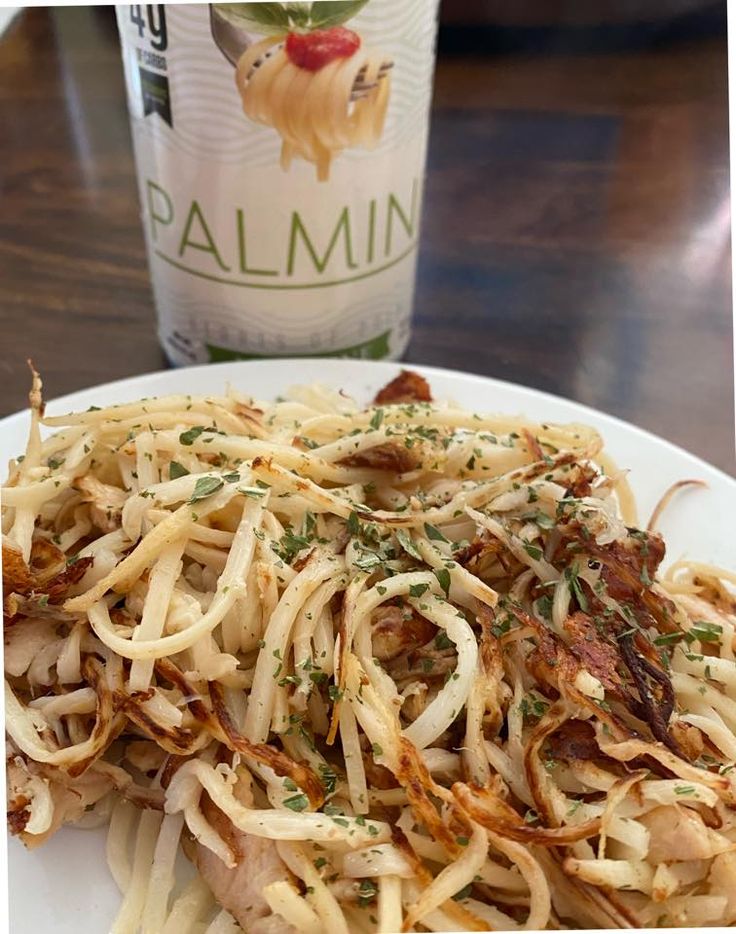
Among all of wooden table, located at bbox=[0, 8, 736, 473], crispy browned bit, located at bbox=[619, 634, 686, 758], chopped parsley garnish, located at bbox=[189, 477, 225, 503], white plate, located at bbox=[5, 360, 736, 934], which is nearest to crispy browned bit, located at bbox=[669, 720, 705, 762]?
Result: crispy browned bit, located at bbox=[619, 634, 686, 758]

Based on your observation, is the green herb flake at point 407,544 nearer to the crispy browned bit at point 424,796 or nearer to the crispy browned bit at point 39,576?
the crispy browned bit at point 424,796

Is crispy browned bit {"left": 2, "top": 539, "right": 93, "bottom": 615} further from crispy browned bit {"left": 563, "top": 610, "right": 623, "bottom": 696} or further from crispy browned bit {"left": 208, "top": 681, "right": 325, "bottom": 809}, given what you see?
crispy browned bit {"left": 563, "top": 610, "right": 623, "bottom": 696}

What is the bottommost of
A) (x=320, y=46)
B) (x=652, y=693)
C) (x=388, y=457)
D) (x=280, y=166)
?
(x=652, y=693)

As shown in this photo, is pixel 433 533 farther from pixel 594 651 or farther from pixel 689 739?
pixel 689 739

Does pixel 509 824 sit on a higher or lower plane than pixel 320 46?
lower

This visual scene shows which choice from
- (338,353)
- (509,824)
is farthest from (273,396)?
(509,824)

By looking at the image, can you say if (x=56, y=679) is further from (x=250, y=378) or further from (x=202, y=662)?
(x=250, y=378)

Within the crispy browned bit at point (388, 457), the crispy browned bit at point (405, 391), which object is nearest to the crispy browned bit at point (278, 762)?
the crispy browned bit at point (388, 457)
